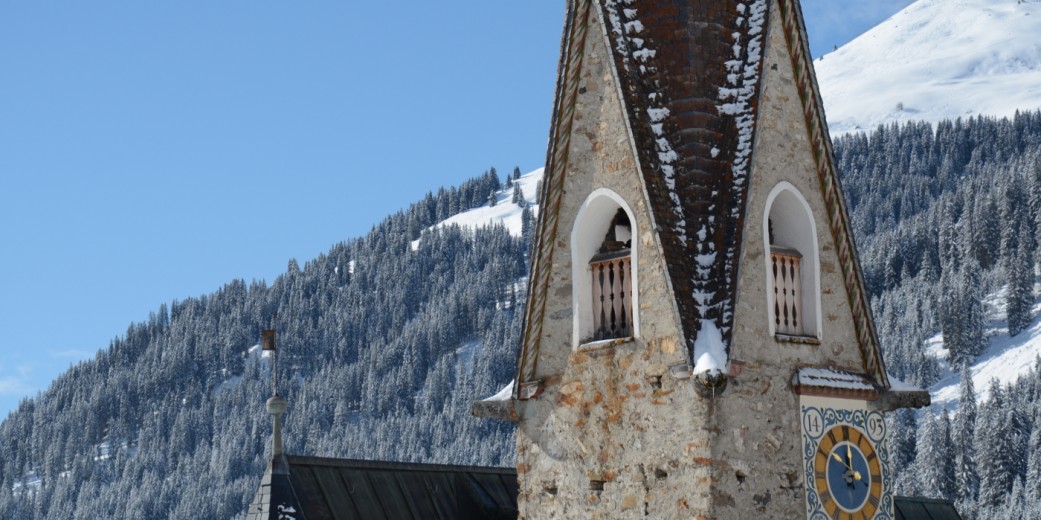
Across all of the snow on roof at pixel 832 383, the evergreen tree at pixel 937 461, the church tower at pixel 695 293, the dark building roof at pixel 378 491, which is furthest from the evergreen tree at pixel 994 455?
the church tower at pixel 695 293

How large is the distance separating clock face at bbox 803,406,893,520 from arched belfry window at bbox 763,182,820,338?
124 cm

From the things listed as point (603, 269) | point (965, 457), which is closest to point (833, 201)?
point (603, 269)

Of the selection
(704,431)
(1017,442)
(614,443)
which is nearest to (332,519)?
(614,443)

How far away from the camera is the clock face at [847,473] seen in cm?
2109

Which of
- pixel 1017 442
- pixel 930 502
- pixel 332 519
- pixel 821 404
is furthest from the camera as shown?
pixel 1017 442

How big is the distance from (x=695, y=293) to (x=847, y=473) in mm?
3268

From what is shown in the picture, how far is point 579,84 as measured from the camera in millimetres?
22422

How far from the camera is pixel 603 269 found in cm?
2191

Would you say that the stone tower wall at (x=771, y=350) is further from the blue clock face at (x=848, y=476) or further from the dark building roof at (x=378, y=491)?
the dark building roof at (x=378, y=491)

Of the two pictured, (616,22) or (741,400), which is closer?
(741,400)

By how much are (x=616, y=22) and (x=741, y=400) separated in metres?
5.64

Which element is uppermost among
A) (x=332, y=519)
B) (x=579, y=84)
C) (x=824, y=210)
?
(x=579, y=84)

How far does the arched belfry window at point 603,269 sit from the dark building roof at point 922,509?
11.1 metres

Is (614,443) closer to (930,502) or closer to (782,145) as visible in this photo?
(782,145)
